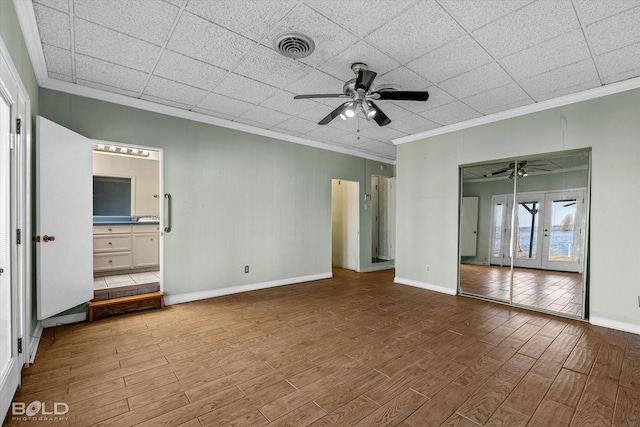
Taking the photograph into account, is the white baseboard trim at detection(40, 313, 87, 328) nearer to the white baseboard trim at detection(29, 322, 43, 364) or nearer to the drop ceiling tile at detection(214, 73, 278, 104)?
the white baseboard trim at detection(29, 322, 43, 364)

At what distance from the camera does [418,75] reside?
3.10 m

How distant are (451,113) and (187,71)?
3.56 meters

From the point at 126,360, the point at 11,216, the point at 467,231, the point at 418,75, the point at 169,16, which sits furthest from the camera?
the point at 467,231

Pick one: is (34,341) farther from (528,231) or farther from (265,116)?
(528,231)

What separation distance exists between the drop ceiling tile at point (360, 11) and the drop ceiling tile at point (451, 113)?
6.84ft

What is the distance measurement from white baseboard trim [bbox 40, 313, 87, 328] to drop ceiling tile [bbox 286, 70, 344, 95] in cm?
369

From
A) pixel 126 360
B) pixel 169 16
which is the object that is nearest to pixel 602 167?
pixel 169 16

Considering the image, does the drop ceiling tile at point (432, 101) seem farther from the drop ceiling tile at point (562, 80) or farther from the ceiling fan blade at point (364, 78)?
the ceiling fan blade at point (364, 78)

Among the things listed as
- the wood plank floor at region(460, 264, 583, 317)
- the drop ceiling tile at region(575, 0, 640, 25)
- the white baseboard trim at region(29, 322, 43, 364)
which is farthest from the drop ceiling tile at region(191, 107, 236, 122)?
the wood plank floor at region(460, 264, 583, 317)

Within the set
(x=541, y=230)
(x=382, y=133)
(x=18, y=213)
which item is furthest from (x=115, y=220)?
(x=541, y=230)

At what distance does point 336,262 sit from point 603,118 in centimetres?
546

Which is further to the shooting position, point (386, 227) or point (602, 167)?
point (386, 227)

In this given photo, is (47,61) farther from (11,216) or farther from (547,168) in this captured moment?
(547,168)

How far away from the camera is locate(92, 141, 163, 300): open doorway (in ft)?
15.5
